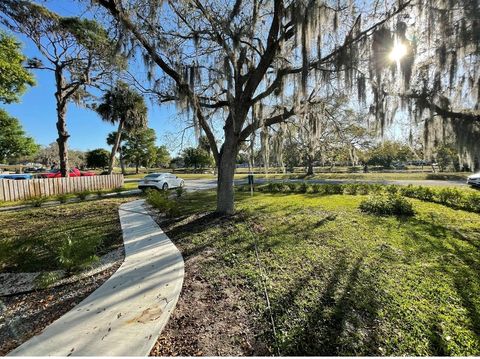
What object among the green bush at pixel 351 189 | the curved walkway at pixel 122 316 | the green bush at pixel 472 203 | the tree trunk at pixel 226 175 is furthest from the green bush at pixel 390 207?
the curved walkway at pixel 122 316

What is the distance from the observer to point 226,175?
6.38 meters

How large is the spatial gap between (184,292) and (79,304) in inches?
46.4

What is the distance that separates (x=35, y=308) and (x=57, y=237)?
3.14 m

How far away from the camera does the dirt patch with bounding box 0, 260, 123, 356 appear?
2.11 m

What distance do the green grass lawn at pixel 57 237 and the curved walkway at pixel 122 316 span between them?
829mm

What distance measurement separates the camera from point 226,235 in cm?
495

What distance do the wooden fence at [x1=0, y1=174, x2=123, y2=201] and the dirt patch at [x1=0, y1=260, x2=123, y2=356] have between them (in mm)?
10534

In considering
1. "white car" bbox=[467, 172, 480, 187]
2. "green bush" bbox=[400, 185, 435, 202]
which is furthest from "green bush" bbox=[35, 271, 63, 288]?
"white car" bbox=[467, 172, 480, 187]

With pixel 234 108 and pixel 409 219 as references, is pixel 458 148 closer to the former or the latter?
pixel 409 219

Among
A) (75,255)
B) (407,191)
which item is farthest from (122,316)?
(407,191)

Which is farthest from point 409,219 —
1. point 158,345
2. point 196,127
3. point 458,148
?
point 158,345

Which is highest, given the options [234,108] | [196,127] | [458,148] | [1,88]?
[1,88]

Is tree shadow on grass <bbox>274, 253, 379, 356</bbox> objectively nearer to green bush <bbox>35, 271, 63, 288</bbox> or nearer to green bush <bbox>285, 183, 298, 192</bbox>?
green bush <bbox>35, 271, 63, 288</bbox>

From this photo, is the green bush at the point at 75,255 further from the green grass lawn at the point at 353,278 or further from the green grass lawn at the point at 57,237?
the green grass lawn at the point at 353,278
